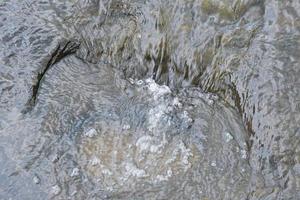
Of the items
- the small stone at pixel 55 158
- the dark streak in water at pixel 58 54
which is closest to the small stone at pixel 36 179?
the small stone at pixel 55 158

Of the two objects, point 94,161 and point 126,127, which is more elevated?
point 126,127

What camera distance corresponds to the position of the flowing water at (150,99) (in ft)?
9.49

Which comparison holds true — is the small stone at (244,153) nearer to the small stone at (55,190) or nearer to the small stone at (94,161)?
the small stone at (94,161)

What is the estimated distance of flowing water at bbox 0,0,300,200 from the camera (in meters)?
2.89

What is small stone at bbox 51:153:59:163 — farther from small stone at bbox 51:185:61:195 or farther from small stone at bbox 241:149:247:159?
small stone at bbox 241:149:247:159

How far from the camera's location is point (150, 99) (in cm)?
336

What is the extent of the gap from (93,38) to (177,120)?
3.07 feet

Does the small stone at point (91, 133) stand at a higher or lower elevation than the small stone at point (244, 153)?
lower

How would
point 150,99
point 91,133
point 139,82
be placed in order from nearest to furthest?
point 91,133 → point 150,99 → point 139,82

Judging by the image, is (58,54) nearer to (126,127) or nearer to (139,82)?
(139,82)

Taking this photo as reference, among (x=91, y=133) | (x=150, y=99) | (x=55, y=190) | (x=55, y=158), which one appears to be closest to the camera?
(x=55, y=190)

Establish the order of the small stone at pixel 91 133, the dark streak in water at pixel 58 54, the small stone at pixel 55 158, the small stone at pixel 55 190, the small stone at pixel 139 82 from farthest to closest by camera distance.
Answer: the small stone at pixel 139 82
the dark streak in water at pixel 58 54
the small stone at pixel 91 133
the small stone at pixel 55 158
the small stone at pixel 55 190

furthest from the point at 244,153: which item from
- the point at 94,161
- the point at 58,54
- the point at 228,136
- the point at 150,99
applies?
the point at 58,54

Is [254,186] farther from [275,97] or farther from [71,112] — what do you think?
[71,112]
